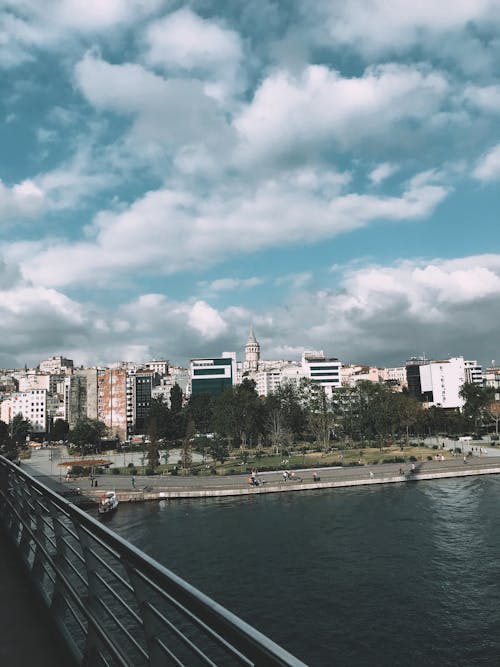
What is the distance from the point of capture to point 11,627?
3.73 meters

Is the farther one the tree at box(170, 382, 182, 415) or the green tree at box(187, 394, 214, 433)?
the tree at box(170, 382, 182, 415)

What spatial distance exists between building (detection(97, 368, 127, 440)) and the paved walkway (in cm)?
11063

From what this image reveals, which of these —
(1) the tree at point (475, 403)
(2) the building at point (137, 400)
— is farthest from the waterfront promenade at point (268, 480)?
(2) the building at point (137, 400)

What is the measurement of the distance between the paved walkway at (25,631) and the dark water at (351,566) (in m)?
14.5

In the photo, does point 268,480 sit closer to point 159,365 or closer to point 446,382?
point 446,382

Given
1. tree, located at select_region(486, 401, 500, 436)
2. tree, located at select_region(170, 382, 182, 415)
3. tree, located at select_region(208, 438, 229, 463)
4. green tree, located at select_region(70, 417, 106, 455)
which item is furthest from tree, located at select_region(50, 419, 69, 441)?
tree, located at select_region(486, 401, 500, 436)

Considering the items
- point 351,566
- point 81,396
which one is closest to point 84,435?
point 81,396

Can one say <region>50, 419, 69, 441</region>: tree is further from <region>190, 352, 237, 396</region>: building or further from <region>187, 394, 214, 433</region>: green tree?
<region>190, 352, 237, 396</region>: building

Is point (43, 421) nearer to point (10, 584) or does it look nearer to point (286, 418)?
point (286, 418)

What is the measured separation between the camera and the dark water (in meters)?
17.6

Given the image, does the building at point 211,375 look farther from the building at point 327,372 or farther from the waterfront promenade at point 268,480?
the waterfront promenade at point 268,480

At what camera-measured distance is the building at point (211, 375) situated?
135m

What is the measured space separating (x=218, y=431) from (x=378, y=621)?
217 ft

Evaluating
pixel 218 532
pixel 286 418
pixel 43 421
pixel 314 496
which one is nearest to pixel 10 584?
pixel 218 532
